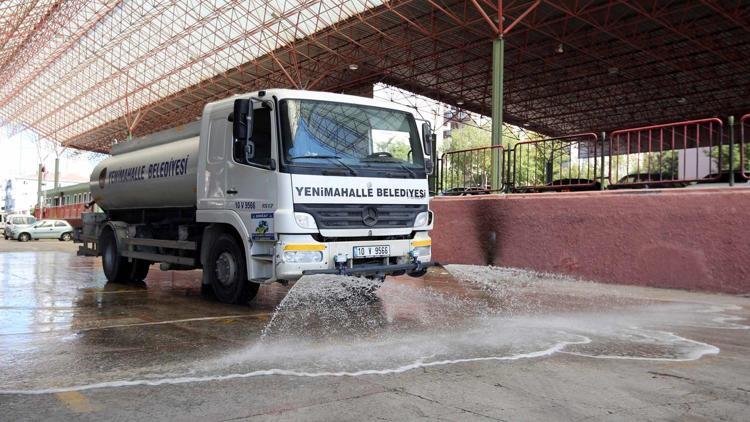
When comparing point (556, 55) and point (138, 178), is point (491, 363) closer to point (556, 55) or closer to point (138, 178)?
point (138, 178)

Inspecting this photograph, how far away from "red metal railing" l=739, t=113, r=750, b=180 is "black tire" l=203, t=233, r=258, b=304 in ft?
25.1

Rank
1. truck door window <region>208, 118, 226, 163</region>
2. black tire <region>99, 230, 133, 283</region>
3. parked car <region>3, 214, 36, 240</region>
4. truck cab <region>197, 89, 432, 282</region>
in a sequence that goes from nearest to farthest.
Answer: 1. truck cab <region>197, 89, 432, 282</region>
2. truck door window <region>208, 118, 226, 163</region>
3. black tire <region>99, 230, 133, 283</region>
4. parked car <region>3, 214, 36, 240</region>

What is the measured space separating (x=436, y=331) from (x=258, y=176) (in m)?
2.87

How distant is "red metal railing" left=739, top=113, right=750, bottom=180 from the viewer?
942 cm

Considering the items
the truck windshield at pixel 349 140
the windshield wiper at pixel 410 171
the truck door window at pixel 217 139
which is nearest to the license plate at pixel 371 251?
the truck windshield at pixel 349 140

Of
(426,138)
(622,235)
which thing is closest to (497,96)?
(622,235)

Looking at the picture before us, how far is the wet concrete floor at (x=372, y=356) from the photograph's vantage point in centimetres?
401

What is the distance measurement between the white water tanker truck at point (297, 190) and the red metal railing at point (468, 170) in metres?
5.56

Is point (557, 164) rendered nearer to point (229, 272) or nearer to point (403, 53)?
point (229, 272)

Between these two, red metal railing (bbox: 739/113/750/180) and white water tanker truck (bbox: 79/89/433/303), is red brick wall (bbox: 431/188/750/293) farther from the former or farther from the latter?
white water tanker truck (bbox: 79/89/433/303)

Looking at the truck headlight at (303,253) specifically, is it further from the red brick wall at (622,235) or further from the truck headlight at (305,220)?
the red brick wall at (622,235)

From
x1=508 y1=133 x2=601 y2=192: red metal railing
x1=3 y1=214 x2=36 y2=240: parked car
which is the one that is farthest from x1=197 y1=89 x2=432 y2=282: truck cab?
x1=3 y1=214 x2=36 y2=240: parked car

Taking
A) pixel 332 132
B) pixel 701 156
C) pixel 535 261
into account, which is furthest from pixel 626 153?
pixel 332 132

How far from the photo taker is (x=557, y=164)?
1254 centimetres
